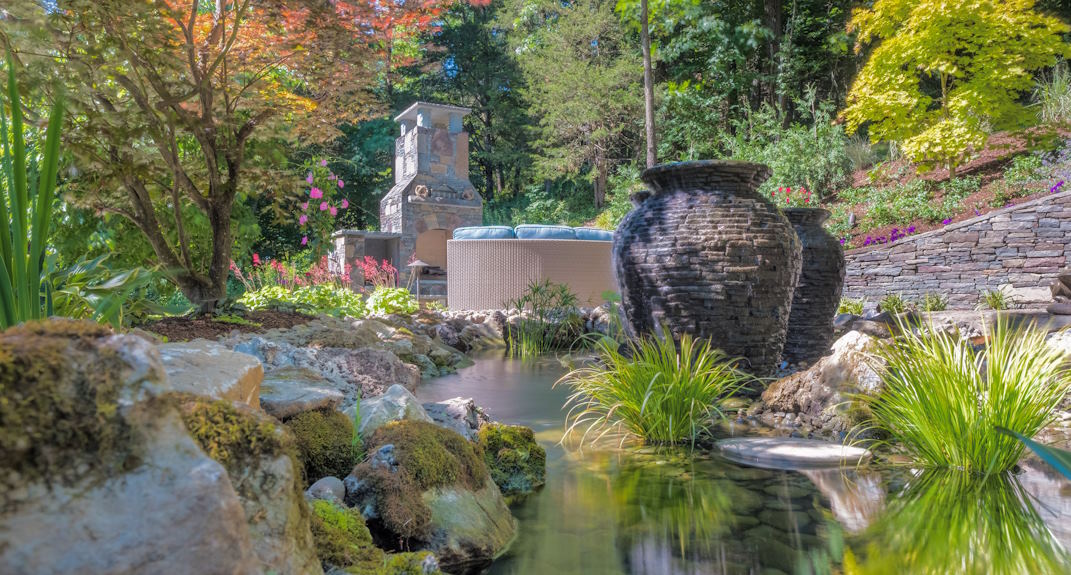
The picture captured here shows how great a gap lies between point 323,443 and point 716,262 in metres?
1.94

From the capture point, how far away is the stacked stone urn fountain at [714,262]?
2.96m

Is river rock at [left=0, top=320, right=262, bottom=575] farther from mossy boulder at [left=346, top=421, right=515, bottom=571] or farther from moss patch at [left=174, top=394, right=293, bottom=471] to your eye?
mossy boulder at [left=346, top=421, right=515, bottom=571]

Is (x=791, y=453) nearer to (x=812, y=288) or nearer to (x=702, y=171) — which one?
(x=702, y=171)

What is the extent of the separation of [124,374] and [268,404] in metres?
1.25

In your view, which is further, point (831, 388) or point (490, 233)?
point (490, 233)

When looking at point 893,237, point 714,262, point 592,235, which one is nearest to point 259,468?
point 714,262

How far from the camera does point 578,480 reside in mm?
2186

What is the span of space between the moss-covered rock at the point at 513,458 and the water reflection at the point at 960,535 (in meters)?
1.02

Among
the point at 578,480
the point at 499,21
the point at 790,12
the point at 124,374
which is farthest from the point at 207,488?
the point at 499,21

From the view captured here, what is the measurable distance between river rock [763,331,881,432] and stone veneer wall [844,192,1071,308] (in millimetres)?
5904

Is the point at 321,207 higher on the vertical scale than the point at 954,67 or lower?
lower

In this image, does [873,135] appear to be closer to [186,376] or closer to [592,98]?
[592,98]

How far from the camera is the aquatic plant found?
6387 mm

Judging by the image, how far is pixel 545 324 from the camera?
657cm
